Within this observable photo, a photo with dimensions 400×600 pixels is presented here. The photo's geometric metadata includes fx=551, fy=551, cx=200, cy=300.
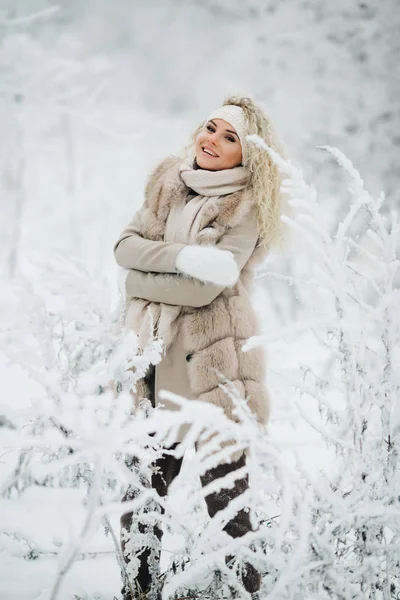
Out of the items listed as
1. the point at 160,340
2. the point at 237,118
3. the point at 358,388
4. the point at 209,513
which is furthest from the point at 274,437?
the point at 237,118

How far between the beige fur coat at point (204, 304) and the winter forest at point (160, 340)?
164 mm

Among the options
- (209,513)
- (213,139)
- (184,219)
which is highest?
(213,139)

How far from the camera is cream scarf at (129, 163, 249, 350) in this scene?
1.90m

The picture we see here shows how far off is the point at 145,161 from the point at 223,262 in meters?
8.16

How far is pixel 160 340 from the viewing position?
64.4 inches

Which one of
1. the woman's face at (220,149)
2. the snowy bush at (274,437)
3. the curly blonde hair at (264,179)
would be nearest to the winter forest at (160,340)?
the snowy bush at (274,437)

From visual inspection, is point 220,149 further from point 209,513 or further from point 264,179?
point 209,513

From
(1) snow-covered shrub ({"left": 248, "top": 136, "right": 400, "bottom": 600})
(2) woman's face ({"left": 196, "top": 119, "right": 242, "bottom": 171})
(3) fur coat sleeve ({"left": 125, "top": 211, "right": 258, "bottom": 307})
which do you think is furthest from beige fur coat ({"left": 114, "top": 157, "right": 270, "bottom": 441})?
(1) snow-covered shrub ({"left": 248, "top": 136, "right": 400, "bottom": 600})

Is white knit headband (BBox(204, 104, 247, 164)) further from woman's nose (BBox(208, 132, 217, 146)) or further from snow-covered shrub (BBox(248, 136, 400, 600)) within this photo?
snow-covered shrub (BBox(248, 136, 400, 600))

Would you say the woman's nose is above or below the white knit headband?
below

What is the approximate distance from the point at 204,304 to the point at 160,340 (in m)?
0.29

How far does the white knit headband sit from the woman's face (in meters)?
0.01

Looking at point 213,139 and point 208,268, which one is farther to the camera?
point 213,139

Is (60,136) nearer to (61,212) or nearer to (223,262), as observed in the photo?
(61,212)
